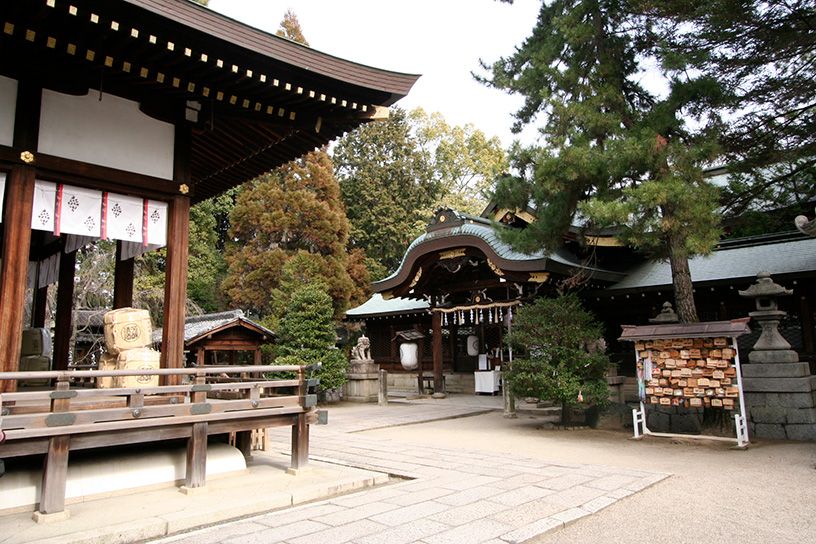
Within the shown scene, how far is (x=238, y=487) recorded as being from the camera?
5492 mm

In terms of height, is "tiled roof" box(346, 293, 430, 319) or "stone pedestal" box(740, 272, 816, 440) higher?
"tiled roof" box(346, 293, 430, 319)

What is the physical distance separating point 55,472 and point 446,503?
126 inches

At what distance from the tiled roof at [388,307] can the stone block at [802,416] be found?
1089cm

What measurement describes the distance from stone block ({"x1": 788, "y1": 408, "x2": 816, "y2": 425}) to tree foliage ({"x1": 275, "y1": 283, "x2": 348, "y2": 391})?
9516 millimetres

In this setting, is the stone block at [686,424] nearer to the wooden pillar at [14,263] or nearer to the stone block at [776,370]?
the stone block at [776,370]

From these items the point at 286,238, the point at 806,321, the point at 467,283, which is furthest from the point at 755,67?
the point at 286,238

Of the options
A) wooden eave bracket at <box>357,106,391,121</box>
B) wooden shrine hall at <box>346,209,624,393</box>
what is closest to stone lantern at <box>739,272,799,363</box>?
wooden shrine hall at <box>346,209,624,393</box>

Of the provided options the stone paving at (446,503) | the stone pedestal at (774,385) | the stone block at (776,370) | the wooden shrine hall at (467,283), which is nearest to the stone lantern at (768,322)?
the stone pedestal at (774,385)

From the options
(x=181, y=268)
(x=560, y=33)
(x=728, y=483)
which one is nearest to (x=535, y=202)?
(x=560, y=33)

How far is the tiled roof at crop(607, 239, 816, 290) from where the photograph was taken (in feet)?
38.4

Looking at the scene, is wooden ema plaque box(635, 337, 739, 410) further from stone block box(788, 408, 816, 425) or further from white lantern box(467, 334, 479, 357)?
white lantern box(467, 334, 479, 357)

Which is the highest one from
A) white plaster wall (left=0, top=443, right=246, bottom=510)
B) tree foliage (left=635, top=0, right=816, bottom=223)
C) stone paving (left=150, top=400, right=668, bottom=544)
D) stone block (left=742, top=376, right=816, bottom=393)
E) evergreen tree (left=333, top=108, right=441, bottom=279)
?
evergreen tree (left=333, top=108, right=441, bottom=279)

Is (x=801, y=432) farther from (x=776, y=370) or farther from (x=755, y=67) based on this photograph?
(x=755, y=67)

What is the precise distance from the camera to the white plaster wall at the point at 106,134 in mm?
5414
